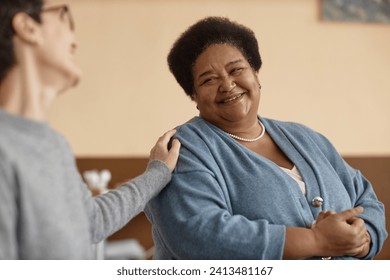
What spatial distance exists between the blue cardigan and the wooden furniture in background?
13 centimetres

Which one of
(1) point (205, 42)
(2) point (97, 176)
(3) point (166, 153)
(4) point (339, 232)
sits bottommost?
(2) point (97, 176)

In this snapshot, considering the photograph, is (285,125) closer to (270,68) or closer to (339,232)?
(270,68)

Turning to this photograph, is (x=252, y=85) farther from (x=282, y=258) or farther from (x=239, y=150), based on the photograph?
(x=282, y=258)

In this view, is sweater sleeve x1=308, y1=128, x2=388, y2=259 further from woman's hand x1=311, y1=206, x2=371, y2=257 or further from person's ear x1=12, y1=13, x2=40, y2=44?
person's ear x1=12, y1=13, x2=40, y2=44

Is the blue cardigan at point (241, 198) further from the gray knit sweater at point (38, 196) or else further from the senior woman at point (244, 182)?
the gray knit sweater at point (38, 196)

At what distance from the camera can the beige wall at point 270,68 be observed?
1373mm

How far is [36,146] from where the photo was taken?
0.71 m

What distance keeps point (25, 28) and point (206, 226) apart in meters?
0.49

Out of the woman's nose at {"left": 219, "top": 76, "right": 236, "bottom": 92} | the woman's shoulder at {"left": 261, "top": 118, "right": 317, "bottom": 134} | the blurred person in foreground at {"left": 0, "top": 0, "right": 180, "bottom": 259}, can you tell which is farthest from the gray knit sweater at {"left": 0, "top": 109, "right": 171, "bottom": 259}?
the woman's shoulder at {"left": 261, "top": 118, "right": 317, "bottom": 134}

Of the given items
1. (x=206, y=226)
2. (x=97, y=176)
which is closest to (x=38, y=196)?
(x=206, y=226)

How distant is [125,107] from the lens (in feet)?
4.98

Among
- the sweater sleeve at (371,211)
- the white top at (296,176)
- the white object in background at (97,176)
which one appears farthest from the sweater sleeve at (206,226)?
the white object in background at (97,176)

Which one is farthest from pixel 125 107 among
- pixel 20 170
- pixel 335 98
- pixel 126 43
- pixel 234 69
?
pixel 20 170

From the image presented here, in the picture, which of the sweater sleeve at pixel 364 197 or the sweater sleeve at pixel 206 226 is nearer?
the sweater sleeve at pixel 206 226
